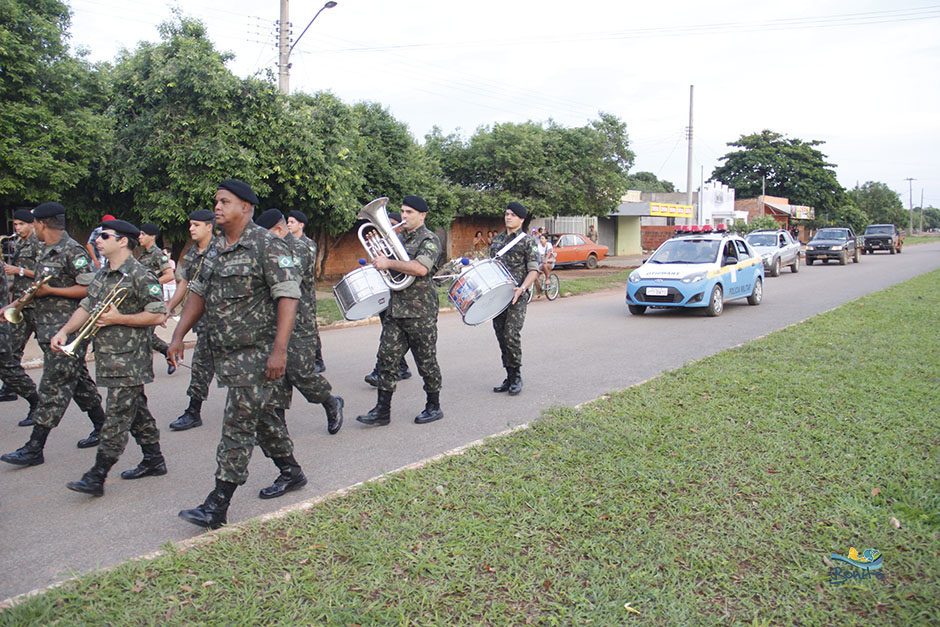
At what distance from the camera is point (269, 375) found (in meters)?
3.73

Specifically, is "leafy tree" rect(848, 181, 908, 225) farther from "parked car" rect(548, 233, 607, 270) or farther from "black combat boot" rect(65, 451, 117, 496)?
"black combat boot" rect(65, 451, 117, 496)

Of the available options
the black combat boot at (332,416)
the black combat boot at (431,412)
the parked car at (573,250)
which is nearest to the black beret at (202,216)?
the black combat boot at (332,416)

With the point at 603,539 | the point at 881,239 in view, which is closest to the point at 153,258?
the point at 603,539

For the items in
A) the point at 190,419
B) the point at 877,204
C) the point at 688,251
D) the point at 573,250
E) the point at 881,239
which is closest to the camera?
the point at 190,419

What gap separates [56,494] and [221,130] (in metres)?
10.7

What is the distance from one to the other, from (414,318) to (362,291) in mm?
809

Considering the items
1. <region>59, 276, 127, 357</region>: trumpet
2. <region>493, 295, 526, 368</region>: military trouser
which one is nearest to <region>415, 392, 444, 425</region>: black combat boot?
<region>493, 295, 526, 368</region>: military trouser

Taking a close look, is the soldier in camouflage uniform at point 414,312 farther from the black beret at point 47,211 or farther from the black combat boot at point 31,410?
the black combat boot at point 31,410

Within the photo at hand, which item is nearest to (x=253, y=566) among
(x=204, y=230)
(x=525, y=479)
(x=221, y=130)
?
(x=525, y=479)

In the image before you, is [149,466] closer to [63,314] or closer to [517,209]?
[63,314]

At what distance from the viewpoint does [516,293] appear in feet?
21.7

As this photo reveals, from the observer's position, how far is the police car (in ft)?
41.8

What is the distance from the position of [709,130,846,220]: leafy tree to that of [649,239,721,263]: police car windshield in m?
55.6

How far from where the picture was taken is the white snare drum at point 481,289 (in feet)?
20.4
